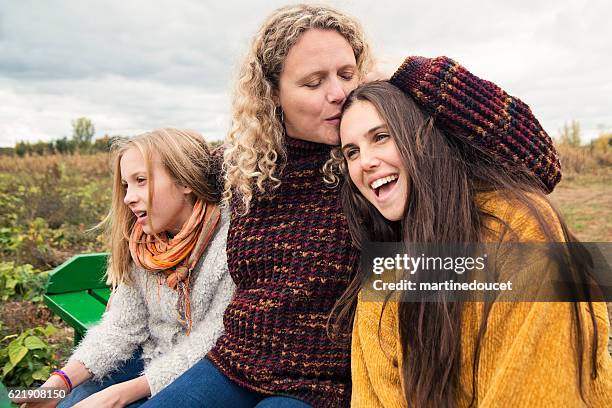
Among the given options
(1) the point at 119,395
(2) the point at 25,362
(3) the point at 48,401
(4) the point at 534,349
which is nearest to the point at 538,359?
(4) the point at 534,349

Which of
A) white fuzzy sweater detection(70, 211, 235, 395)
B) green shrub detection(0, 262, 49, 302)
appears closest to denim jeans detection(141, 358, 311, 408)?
white fuzzy sweater detection(70, 211, 235, 395)

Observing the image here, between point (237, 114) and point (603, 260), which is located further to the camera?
point (237, 114)

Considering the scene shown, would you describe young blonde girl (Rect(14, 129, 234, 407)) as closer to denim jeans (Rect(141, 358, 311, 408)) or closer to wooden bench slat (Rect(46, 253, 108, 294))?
denim jeans (Rect(141, 358, 311, 408))

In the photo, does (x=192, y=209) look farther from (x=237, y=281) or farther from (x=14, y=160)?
(x=14, y=160)

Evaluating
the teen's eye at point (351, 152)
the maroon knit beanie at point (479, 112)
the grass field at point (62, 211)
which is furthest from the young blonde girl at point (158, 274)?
the grass field at point (62, 211)

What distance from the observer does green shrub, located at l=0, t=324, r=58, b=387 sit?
121 inches

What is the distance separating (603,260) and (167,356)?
1.63 metres

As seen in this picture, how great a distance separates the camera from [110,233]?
2.51 m

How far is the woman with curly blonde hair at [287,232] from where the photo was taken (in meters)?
1.93

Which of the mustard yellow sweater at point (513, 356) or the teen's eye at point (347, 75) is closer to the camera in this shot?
the mustard yellow sweater at point (513, 356)

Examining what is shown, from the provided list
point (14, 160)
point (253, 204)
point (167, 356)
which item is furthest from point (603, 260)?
point (14, 160)

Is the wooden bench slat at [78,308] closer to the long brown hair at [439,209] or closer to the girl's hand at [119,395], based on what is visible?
the girl's hand at [119,395]

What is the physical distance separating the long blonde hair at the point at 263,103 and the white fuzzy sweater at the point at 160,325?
0.24 m

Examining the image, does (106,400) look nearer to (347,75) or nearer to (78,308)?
(78,308)
